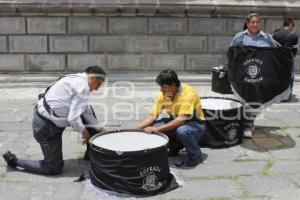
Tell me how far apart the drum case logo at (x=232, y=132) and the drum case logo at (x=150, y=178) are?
179 centimetres

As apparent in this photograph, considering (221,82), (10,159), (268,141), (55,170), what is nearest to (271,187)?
(268,141)

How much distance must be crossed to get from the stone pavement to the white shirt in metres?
0.66

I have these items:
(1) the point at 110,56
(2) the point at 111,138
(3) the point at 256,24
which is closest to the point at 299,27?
(1) the point at 110,56

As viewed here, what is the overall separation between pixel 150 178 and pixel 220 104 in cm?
228

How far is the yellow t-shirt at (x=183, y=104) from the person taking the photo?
5.61 metres

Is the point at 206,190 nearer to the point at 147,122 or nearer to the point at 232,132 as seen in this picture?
the point at 147,122

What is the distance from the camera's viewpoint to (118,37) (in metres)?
11.7

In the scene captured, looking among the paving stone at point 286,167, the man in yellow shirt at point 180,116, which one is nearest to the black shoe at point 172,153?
the man in yellow shirt at point 180,116

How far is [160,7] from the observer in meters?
11.4

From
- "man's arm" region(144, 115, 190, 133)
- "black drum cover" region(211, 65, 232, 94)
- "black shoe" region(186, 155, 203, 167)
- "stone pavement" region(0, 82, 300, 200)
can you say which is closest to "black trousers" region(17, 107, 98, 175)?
"stone pavement" region(0, 82, 300, 200)

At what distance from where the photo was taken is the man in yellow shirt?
5.53m

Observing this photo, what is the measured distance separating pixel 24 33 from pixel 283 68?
22.8 feet

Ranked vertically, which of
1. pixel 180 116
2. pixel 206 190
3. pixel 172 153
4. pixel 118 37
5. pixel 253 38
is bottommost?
pixel 206 190

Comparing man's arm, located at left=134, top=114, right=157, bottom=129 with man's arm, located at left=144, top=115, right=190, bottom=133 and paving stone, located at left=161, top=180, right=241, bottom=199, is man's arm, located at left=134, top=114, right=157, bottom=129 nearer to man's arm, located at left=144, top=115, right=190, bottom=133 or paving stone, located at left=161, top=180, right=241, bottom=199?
man's arm, located at left=144, top=115, right=190, bottom=133
